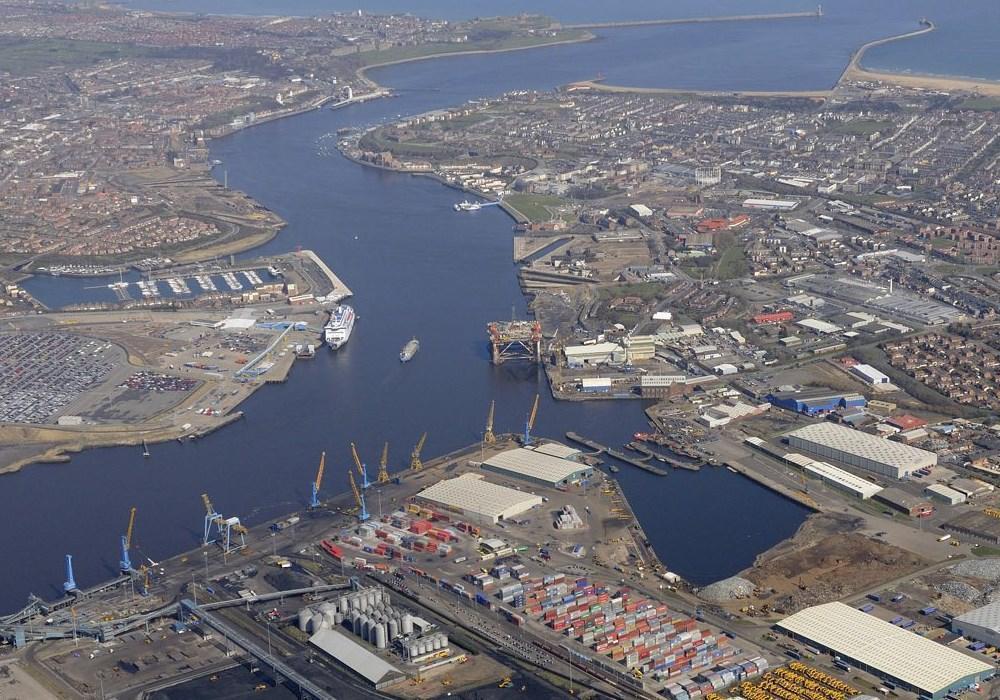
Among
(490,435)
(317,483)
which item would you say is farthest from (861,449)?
(317,483)

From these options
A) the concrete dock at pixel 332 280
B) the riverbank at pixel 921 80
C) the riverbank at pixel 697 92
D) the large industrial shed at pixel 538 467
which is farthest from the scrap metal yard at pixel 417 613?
the riverbank at pixel 921 80

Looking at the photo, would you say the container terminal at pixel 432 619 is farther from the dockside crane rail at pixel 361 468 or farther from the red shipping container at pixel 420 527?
the dockside crane rail at pixel 361 468

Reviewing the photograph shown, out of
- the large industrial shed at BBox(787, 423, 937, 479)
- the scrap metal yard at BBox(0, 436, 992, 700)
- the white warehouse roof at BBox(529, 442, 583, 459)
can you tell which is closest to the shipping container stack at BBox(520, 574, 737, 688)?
the scrap metal yard at BBox(0, 436, 992, 700)

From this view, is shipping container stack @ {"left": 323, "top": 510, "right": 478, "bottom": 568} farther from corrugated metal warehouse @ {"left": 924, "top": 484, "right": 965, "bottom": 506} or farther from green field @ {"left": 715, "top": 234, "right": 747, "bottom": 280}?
green field @ {"left": 715, "top": 234, "right": 747, "bottom": 280}

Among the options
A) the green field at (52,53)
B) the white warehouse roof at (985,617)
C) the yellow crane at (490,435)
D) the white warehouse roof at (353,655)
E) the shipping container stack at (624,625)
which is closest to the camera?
the white warehouse roof at (353,655)

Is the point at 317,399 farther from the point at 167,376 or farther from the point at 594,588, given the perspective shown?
the point at 594,588

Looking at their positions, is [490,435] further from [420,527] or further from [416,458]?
[420,527]

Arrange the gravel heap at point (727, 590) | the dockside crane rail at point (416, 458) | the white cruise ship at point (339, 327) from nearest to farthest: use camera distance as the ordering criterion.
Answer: the gravel heap at point (727, 590)
the dockside crane rail at point (416, 458)
the white cruise ship at point (339, 327)
